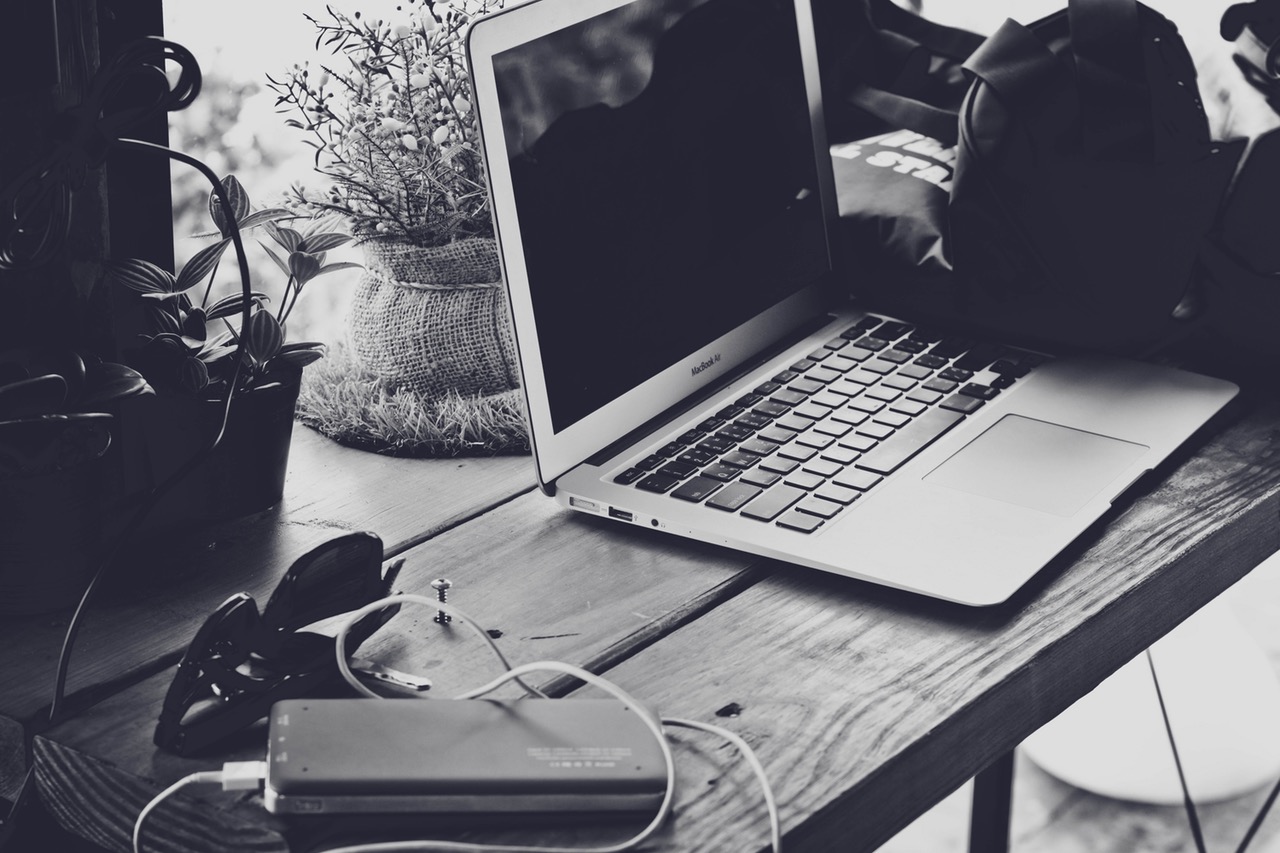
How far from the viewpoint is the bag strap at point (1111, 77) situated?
1.08 meters

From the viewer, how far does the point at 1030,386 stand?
1111 mm

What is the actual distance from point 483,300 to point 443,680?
0.43m

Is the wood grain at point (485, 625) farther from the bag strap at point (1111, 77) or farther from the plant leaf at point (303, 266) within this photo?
the bag strap at point (1111, 77)

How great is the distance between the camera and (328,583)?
76 centimetres

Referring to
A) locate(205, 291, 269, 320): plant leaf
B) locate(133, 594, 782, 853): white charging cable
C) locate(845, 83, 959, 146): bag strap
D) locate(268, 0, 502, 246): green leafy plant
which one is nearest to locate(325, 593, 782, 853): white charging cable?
locate(133, 594, 782, 853): white charging cable

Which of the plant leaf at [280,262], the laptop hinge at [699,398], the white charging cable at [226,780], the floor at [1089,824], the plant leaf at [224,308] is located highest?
the plant leaf at [280,262]

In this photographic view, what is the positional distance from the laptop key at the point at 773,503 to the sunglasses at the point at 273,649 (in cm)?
26

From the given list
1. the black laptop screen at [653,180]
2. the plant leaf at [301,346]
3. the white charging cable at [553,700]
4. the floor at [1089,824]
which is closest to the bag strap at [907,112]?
the black laptop screen at [653,180]

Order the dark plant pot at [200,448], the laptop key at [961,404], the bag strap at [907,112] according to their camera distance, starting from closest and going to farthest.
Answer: the dark plant pot at [200,448]
the laptop key at [961,404]
the bag strap at [907,112]

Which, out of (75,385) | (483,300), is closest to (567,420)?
(483,300)

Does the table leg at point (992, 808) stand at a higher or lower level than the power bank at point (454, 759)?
lower

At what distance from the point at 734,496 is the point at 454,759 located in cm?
35

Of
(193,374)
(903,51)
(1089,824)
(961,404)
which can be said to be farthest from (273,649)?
(1089,824)

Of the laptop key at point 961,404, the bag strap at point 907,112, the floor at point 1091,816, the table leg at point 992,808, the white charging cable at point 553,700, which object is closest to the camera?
the white charging cable at point 553,700
